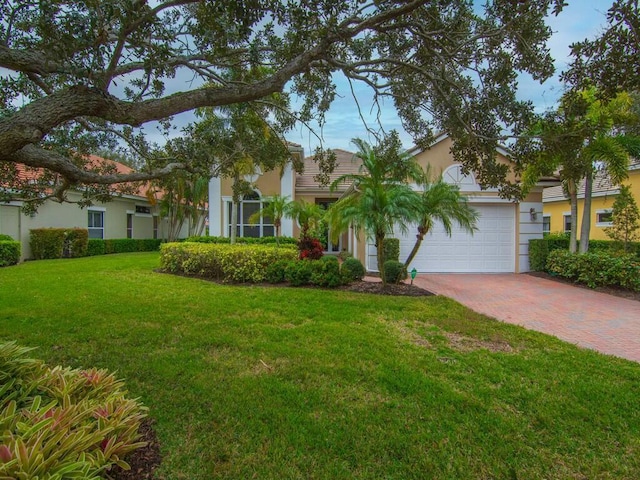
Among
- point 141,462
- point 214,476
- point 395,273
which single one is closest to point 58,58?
point 141,462

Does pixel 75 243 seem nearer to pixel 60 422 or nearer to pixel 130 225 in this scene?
pixel 130 225

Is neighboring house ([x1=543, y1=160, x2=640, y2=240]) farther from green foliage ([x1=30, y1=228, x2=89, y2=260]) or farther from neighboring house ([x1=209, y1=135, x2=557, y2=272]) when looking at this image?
green foliage ([x1=30, y1=228, x2=89, y2=260])

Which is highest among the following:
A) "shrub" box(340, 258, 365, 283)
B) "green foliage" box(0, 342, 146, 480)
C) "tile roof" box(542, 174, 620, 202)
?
"tile roof" box(542, 174, 620, 202)

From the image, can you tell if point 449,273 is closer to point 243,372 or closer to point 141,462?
point 243,372

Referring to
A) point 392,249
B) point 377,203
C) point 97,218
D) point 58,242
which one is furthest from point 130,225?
point 377,203

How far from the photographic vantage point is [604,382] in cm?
428

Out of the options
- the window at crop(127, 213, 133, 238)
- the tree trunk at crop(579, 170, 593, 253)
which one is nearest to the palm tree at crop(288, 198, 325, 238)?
the tree trunk at crop(579, 170, 593, 253)

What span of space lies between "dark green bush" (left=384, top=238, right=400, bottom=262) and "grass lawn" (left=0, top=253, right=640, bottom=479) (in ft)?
16.9

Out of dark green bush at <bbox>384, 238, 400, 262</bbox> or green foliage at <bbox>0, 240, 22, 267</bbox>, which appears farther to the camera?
green foliage at <bbox>0, 240, 22, 267</bbox>

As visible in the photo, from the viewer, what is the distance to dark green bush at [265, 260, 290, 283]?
1019 cm

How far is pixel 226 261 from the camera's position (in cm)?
1062

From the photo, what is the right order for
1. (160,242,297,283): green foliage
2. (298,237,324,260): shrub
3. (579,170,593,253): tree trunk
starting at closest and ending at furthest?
(160,242,297,283): green foliage < (298,237,324,260): shrub < (579,170,593,253): tree trunk

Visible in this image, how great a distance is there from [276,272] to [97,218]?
1595 centimetres

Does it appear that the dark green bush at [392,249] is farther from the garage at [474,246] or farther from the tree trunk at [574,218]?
the tree trunk at [574,218]
